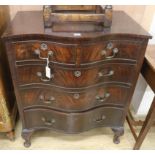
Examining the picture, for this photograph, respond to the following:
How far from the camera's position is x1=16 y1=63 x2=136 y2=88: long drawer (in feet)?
3.53

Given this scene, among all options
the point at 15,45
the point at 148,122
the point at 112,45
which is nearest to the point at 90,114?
the point at 148,122

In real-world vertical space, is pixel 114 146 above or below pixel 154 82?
below

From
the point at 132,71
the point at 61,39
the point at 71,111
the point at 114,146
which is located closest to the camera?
the point at 61,39

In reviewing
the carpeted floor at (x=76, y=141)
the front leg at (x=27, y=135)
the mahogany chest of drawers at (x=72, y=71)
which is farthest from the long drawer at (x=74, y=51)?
the carpeted floor at (x=76, y=141)

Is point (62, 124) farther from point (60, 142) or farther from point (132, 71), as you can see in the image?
point (132, 71)

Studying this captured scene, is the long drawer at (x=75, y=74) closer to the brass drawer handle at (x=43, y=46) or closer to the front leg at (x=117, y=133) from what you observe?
the brass drawer handle at (x=43, y=46)

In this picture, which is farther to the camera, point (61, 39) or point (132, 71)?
point (132, 71)

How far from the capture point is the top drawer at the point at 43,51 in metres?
0.98

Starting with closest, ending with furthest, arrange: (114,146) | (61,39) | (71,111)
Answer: (61,39), (71,111), (114,146)

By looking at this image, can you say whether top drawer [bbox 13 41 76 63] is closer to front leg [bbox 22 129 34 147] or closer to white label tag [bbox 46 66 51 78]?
white label tag [bbox 46 66 51 78]

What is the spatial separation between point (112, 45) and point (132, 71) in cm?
23

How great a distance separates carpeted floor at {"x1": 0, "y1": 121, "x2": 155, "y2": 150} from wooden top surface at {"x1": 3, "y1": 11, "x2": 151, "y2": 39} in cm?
93

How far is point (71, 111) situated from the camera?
4.11ft
